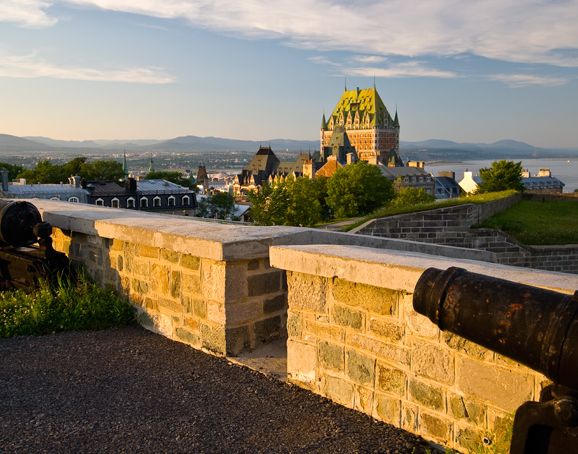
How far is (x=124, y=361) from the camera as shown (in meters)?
4.63

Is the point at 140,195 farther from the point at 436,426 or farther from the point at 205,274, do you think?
the point at 436,426

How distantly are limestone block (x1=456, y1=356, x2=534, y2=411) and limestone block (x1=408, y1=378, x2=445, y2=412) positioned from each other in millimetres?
160

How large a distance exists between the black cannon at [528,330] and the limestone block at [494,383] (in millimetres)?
470

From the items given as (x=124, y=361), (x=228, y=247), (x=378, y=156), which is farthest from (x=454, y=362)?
(x=378, y=156)

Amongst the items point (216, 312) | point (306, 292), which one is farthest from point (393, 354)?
point (216, 312)

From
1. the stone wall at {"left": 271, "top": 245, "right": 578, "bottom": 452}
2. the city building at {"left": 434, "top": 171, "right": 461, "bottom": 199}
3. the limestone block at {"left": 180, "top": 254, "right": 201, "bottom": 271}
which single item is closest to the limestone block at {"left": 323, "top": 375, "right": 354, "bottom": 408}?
the stone wall at {"left": 271, "top": 245, "right": 578, "bottom": 452}

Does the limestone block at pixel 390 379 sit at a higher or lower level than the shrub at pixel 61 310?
higher

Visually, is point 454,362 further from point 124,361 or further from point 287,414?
point 124,361

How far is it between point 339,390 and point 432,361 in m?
0.79

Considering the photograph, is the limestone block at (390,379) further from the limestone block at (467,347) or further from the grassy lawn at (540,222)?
the grassy lawn at (540,222)

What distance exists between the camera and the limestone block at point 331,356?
3754 millimetres

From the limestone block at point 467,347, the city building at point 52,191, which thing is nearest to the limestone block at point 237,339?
the limestone block at point 467,347

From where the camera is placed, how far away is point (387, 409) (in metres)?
3.49

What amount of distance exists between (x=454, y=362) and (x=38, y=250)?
455cm
